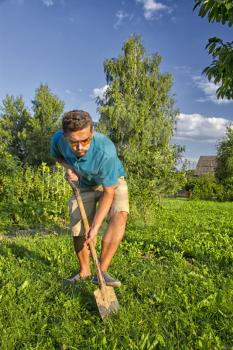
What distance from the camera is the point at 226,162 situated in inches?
1132

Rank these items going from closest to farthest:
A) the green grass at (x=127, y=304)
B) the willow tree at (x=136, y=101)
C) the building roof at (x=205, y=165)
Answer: the green grass at (x=127, y=304), the willow tree at (x=136, y=101), the building roof at (x=205, y=165)

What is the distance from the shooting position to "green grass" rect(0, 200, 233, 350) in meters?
2.40

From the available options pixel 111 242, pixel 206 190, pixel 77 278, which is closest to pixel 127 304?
pixel 111 242

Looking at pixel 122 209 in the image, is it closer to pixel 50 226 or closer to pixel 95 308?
pixel 95 308

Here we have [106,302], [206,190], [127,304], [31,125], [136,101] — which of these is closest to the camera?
[106,302]

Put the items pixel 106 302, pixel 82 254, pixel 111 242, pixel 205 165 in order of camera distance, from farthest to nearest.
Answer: pixel 205 165 → pixel 82 254 → pixel 111 242 → pixel 106 302

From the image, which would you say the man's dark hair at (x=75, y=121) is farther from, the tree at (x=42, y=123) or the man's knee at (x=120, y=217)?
the tree at (x=42, y=123)

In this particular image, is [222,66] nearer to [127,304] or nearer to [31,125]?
[127,304]

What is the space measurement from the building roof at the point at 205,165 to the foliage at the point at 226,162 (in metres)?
19.4

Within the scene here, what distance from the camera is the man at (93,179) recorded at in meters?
2.94

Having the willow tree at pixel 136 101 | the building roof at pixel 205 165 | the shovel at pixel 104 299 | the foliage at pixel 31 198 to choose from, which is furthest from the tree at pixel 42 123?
the shovel at pixel 104 299

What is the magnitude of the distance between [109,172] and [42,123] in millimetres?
38573

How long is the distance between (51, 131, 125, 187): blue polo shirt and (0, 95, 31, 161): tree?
122 feet

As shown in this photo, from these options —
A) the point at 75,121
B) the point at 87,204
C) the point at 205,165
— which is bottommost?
the point at 87,204
